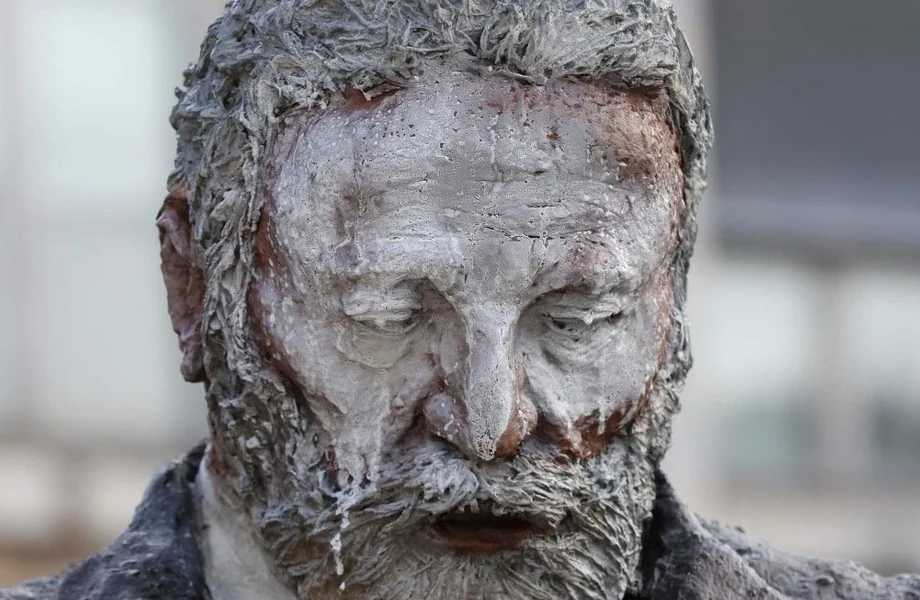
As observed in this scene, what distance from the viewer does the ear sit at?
2098mm

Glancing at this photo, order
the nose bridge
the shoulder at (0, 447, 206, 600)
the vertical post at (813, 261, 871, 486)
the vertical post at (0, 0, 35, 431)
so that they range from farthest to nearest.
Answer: the vertical post at (813, 261, 871, 486), the vertical post at (0, 0, 35, 431), the shoulder at (0, 447, 206, 600), the nose bridge

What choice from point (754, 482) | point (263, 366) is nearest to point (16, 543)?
point (754, 482)

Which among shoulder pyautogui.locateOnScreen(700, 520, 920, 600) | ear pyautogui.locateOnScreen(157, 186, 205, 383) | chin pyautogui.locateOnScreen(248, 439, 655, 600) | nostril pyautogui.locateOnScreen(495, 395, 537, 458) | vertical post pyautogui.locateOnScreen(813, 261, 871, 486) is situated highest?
ear pyautogui.locateOnScreen(157, 186, 205, 383)

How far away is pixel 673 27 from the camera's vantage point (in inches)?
79.3

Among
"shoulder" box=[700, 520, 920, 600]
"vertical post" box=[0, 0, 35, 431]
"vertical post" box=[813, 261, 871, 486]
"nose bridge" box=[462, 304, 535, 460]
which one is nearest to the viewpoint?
"nose bridge" box=[462, 304, 535, 460]

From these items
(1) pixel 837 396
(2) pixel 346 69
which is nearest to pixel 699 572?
(2) pixel 346 69

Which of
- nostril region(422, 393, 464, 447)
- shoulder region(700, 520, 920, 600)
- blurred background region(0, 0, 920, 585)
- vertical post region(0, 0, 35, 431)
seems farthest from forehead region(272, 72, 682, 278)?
vertical post region(0, 0, 35, 431)

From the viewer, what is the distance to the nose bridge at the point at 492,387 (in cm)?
185

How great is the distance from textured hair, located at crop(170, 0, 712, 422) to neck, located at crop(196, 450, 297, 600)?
194 millimetres

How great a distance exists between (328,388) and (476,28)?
1.26ft

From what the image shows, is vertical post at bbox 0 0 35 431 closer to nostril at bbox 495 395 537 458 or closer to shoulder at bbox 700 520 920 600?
shoulder at bbox 700 520 920 600

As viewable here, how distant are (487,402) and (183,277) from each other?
44 centimetres

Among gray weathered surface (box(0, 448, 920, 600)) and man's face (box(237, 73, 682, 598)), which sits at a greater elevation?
man's face (box(237, 73, 682, 598))

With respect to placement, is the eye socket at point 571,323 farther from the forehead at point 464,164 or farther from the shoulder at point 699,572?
the shoulder at point 699,572
